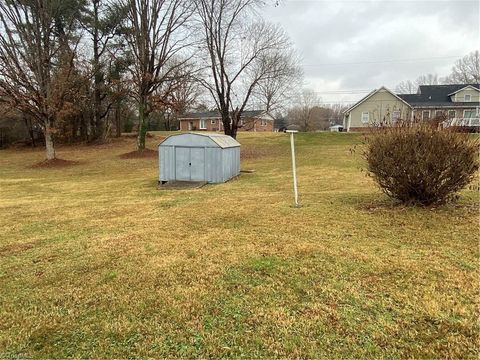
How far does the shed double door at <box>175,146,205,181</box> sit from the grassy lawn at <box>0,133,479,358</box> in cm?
466

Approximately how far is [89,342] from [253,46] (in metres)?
23.4

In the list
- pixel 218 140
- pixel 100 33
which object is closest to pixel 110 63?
pixel 100 33

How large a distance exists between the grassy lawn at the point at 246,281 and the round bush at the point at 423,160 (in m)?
0.36

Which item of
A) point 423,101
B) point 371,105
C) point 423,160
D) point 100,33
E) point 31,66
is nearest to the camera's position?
point 423,160

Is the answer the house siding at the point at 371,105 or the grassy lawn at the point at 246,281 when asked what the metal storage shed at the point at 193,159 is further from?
the house siding at the point at 371,105

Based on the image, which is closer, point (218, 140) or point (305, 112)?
point (218, 140)

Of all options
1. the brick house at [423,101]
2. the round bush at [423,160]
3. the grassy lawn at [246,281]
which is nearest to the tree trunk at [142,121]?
the grassy lawn at [246,281]

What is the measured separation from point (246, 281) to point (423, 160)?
387 centimetres

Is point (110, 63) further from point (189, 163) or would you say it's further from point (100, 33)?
point (189, 163)

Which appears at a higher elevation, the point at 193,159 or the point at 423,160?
the point at 423,160

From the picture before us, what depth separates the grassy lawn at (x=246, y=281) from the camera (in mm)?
2613

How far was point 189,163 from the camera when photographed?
1225 cm

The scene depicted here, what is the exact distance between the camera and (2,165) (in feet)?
70.6

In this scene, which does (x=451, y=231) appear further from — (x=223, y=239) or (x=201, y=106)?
(x=201, y=106)
